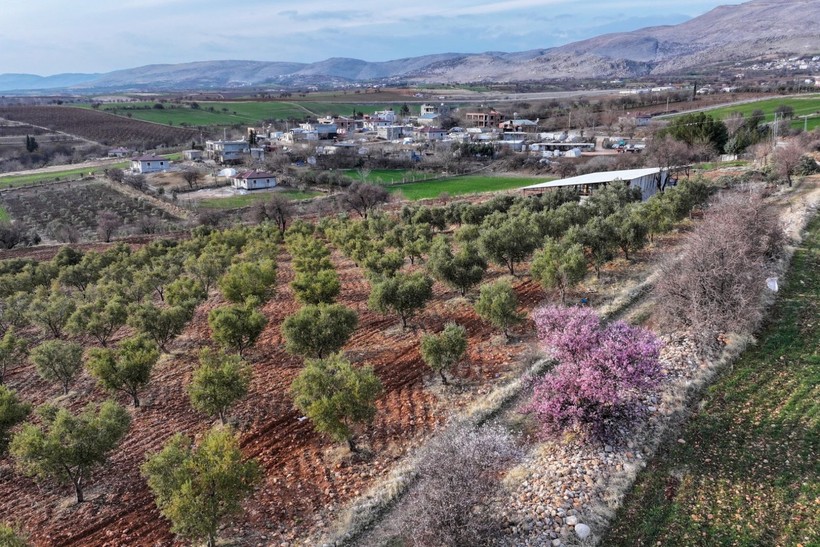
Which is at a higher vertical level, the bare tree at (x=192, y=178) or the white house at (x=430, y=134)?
the white house at (x=430, y=134)

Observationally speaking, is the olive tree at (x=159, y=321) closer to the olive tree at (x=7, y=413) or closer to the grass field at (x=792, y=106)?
the olive tree at (x=7, y=413)

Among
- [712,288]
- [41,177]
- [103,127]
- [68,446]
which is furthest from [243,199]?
[103,127]

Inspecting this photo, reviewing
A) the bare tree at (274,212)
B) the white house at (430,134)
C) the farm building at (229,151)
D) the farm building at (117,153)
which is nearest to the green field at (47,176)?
the farm building at (117,153)

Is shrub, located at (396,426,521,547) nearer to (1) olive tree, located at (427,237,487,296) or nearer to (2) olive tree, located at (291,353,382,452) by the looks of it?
(2) olive tree, located at (291,353,382,452)

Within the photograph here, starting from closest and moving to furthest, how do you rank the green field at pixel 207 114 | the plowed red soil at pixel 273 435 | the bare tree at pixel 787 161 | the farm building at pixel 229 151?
the plowed red soil at pixel 273 435 → the bare tree at pixel 787 161 → the farm building at pixel 229 151 → the green field at pixel 207 114

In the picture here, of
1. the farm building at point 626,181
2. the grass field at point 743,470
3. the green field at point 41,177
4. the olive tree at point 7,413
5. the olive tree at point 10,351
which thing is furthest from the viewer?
the green field at point 41,177

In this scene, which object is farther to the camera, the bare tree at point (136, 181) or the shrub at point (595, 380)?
the bare tree at point (136, 181)
